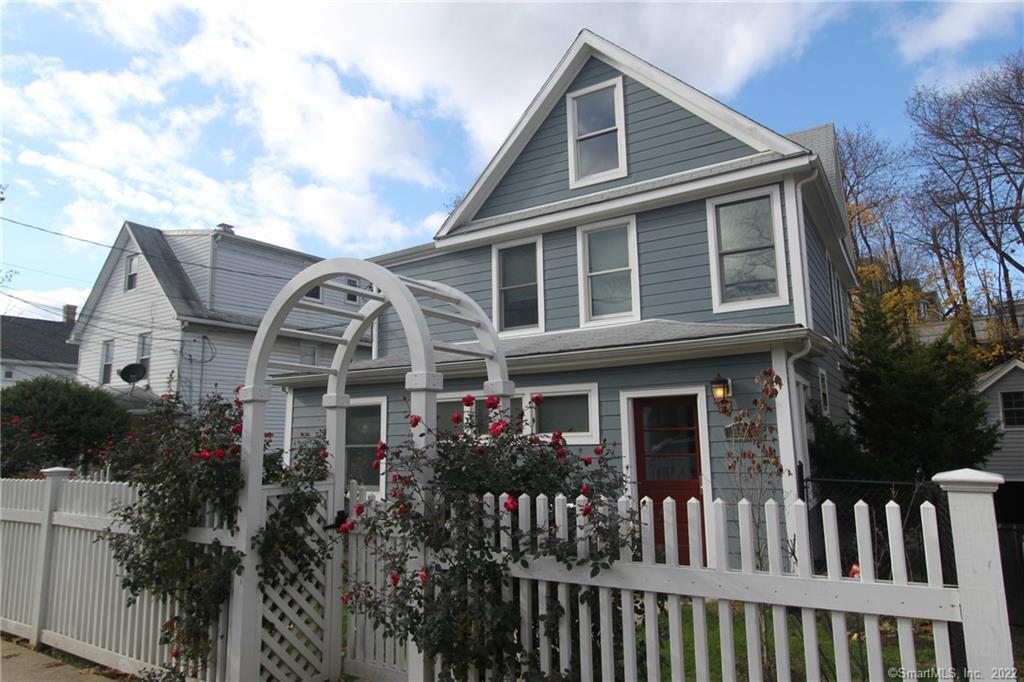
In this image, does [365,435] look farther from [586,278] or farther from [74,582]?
[74,582]

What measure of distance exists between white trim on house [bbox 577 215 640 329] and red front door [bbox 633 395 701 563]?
1502mm

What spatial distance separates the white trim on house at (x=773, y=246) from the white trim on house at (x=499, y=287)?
2.66 metres

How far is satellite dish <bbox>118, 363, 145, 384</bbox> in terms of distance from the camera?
15805 mm

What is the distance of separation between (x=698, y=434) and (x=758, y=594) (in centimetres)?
518

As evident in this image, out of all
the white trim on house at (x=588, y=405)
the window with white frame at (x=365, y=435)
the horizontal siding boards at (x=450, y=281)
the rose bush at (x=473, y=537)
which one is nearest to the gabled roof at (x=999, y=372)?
the white trim on house at (x=588, y=405)

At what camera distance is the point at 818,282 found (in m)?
8.95

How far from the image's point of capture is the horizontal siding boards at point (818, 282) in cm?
820

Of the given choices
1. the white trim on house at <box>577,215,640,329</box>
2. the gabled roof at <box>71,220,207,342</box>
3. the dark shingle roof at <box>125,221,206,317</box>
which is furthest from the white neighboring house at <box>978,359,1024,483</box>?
the gabled roof at <box>71,220,207,342</box>

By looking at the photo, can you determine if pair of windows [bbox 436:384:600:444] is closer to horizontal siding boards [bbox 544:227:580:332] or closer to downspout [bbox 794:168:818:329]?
horizontal siding boards [bbox 544:227:580:332]

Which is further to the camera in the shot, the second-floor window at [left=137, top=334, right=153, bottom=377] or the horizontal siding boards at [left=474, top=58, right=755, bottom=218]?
the second-floor window at [left=137, top=334, right=153, bottom=377]

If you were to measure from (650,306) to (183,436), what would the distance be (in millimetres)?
6291

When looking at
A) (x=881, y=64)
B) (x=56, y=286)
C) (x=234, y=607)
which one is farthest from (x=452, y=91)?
(x=56, y=286)

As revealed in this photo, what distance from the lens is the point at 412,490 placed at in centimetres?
344

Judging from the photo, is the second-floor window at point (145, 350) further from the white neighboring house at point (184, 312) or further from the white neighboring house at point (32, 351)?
the white neighboring house at point (32, 351)
